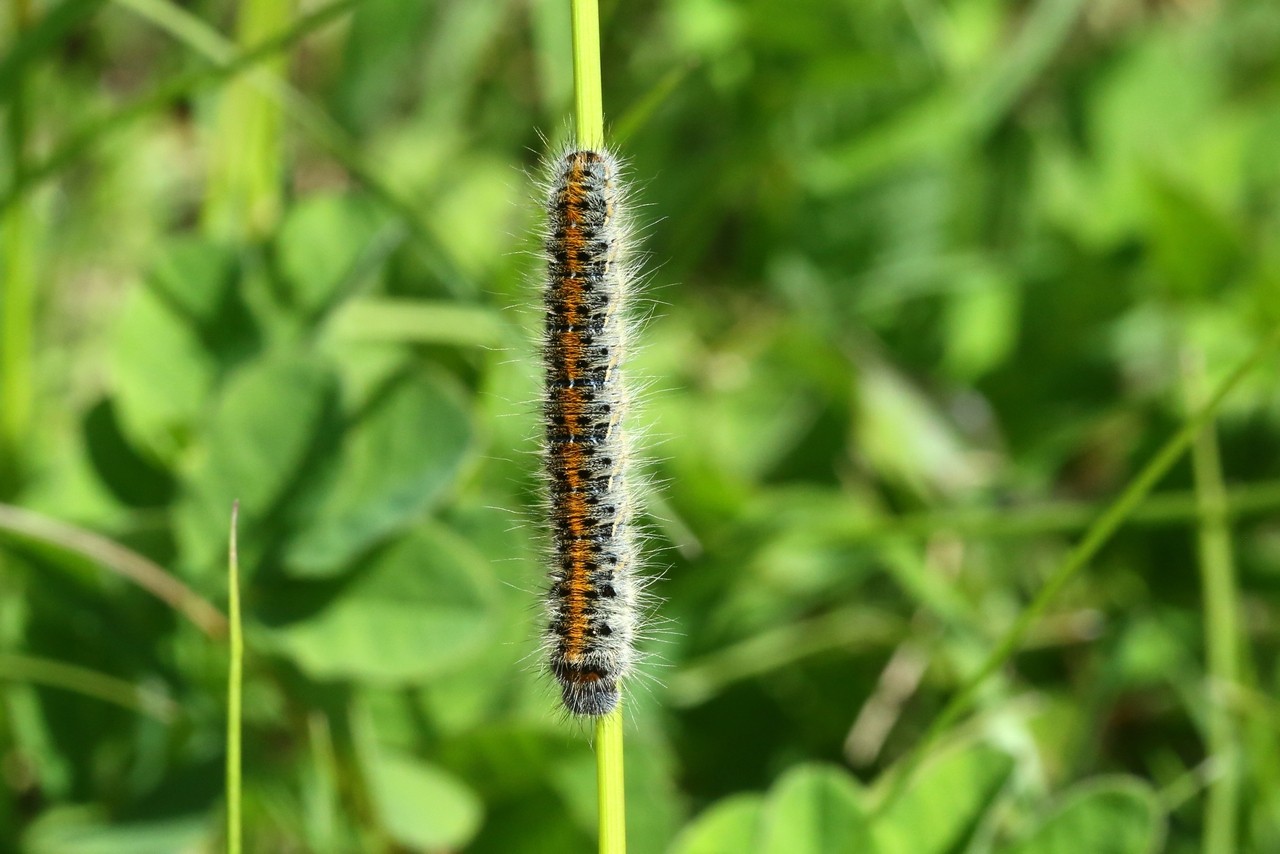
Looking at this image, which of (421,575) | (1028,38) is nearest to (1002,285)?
(1028,38)

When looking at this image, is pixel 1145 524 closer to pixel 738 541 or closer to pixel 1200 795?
pixel 1200 795

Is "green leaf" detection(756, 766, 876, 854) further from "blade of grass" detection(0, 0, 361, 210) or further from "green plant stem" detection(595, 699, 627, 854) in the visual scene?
"blade of grass" detection(0, 0, 361, 210)

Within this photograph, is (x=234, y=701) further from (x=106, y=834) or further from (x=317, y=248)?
(x=317, y=248)

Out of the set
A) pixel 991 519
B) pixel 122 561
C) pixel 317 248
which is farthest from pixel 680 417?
pixel 122 561

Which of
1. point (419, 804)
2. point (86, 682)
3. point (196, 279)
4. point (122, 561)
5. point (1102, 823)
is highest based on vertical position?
point (196, 279)

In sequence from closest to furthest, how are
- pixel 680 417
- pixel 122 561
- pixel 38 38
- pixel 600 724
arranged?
pixel 600 724 → pixel 122 561 → pixel 38 38 → pixel 680 417

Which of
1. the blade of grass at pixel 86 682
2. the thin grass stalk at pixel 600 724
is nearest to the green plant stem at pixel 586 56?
the thin grass stalk at pixel 600 724
